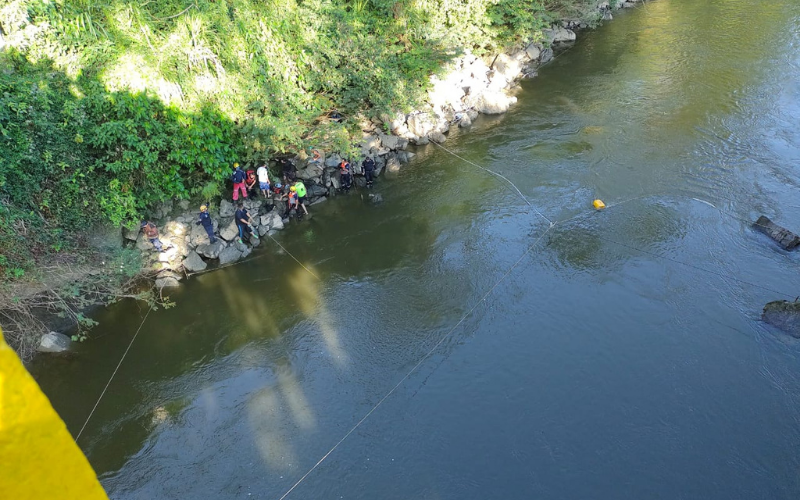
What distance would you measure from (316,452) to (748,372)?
26.0 feet

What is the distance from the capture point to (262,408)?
31.2 ft

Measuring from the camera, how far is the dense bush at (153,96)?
35.2 feet

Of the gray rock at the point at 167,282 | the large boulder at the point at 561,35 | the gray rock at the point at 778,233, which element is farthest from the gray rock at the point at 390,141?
the large boulder at the point at 561,35

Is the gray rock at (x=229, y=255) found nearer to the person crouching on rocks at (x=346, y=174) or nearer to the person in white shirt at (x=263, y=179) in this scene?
the person in white shirt at (x=263, y=179)

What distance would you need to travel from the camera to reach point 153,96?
38.9ft

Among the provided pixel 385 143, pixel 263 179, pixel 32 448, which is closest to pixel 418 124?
pixel 385 143

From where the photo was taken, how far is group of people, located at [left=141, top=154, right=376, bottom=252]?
41.1 feet

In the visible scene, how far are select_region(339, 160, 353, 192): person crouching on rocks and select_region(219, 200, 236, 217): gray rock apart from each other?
3.20 meters

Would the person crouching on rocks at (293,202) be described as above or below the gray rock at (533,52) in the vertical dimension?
below

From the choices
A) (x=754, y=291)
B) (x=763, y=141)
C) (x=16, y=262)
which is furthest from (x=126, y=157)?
(x=763, y=141)

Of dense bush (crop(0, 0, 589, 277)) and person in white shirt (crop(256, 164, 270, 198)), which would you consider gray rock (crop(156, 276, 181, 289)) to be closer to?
dense bush (crop(0, 0, 589, 277))

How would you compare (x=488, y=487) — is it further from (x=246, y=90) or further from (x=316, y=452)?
(x=246, y=90)

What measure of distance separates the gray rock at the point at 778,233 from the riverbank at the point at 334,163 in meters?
8.94

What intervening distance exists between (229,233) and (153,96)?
12.0ft
